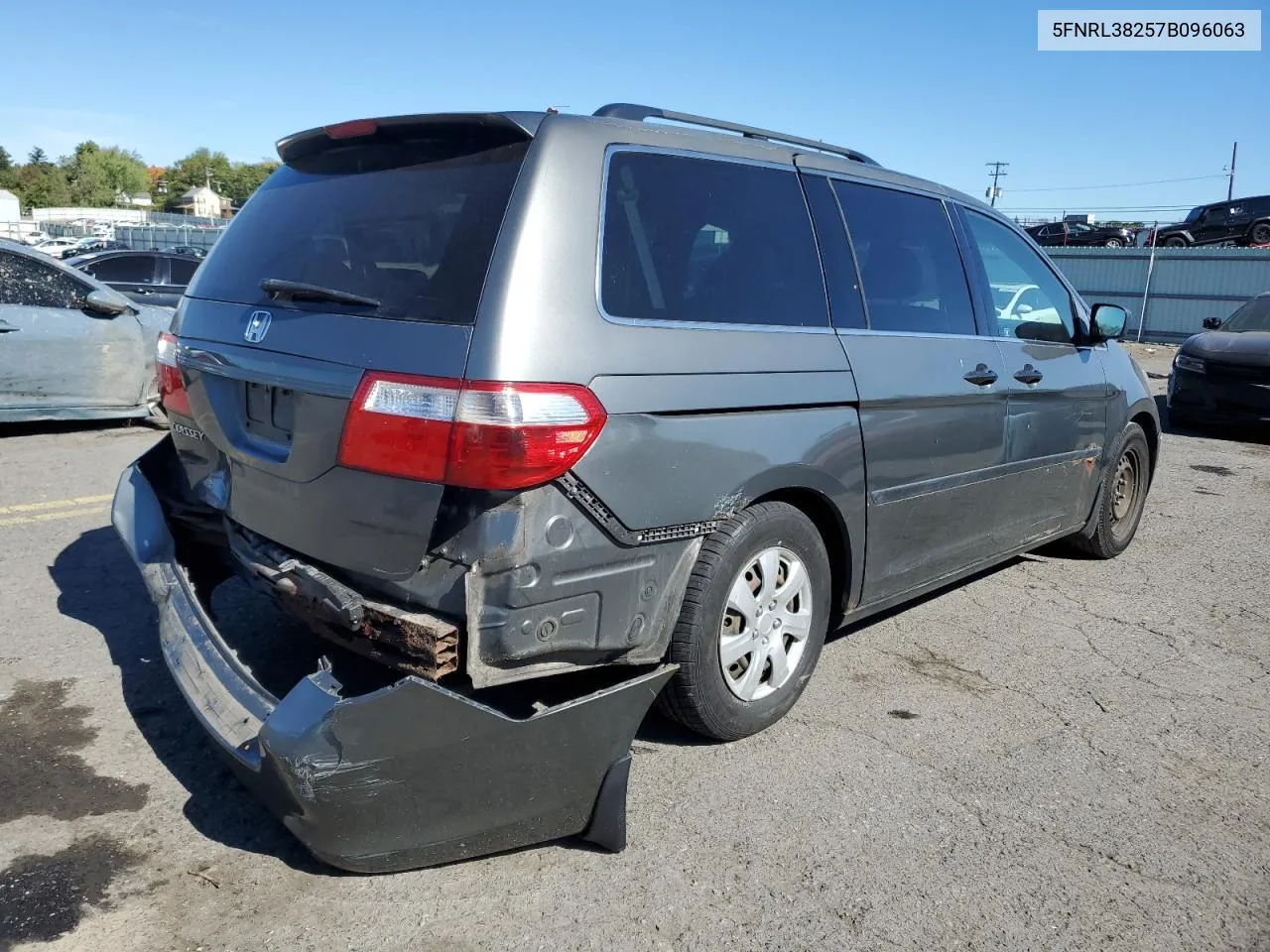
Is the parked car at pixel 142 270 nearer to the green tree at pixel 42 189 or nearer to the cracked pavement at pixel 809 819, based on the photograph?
the cracked pavement at pixel 809 819

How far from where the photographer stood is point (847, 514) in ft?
11.7

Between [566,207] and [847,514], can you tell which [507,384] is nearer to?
[566,207]

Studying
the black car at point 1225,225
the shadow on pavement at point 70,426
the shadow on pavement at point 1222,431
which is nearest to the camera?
the shadow on pavement at point 70,426

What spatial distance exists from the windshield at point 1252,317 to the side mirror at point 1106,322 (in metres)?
7.35

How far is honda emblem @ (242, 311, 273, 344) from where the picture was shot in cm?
300

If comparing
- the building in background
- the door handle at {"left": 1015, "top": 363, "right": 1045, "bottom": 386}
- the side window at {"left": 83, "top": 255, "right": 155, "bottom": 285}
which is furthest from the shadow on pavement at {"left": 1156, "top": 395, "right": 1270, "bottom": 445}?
the building in background

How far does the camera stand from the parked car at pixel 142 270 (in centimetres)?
1348

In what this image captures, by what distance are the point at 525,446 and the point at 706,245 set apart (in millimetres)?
1050

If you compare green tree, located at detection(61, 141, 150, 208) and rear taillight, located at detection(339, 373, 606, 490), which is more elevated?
green tree, located at detection(61, 141, 150, 208)

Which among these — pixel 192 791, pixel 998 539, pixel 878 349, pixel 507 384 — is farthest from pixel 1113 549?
pixel 192 791

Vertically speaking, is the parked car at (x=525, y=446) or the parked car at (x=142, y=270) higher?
the parked car at (x=142, y=270)

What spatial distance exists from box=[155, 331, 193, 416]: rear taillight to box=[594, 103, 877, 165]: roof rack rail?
Answer: 1.64 m

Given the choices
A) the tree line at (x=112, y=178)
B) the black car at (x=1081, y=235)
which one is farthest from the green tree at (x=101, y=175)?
the black car at (x=1081, y=235)

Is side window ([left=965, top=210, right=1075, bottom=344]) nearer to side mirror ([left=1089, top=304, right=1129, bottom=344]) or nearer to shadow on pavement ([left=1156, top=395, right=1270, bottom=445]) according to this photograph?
side mirror ([left=1089, top=304, right=1129, bottom=344])
